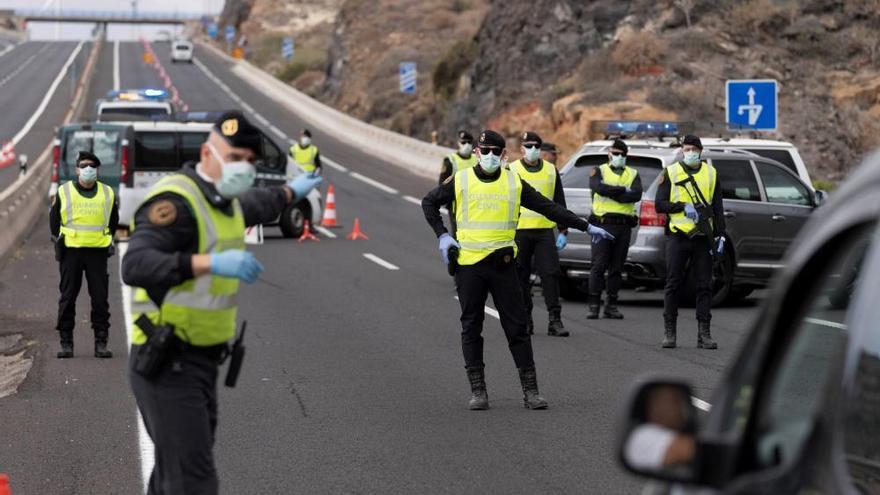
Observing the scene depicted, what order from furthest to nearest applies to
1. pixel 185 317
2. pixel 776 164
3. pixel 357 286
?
pixel 357 286 → pixel 776 164 → pixel 185 317

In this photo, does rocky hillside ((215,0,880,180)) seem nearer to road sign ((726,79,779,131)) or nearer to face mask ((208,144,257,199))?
road sign ((726,79,779,131))

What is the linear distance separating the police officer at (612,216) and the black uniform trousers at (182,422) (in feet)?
32.8

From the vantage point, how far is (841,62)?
3859cm

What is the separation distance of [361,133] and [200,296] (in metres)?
51.4

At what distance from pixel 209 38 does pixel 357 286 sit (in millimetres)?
135728

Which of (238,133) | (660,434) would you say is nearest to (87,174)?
(238,133)

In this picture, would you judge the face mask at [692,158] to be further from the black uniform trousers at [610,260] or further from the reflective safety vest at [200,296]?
the reflective safety vest at [200,296]

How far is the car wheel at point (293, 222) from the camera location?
26.9m

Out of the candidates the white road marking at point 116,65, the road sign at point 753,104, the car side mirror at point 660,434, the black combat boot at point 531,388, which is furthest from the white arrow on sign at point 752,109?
the white road marking at point 116,65

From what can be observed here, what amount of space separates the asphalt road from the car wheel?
6398 mm

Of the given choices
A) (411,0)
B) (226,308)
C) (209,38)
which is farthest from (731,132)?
(209,38)

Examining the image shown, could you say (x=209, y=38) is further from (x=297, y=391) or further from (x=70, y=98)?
(x=297, y=391)

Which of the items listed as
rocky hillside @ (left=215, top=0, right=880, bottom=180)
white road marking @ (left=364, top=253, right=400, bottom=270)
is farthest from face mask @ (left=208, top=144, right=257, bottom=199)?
rocky hillside @ (left=215, top=0, right=880, bottom=180)

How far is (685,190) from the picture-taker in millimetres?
13609
